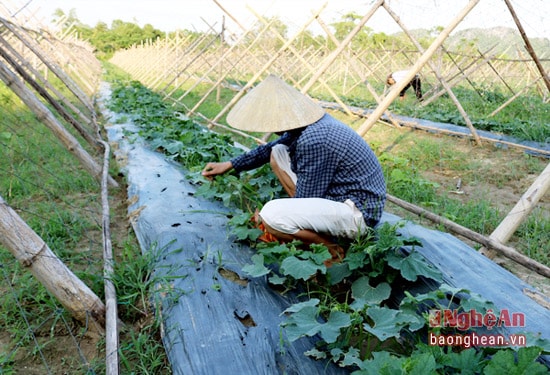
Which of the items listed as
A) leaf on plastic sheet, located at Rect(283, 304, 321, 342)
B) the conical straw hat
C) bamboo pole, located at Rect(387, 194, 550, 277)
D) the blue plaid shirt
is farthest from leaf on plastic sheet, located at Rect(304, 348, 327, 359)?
bamboo pole, located at Rect(387, 194, 550, 277)

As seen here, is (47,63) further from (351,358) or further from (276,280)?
(351,358)

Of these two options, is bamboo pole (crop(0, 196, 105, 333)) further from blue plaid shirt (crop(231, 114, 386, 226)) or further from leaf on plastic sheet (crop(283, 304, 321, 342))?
blue plaid shirt (crop(231, 114, 386, 226))

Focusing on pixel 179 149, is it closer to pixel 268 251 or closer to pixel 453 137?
pixel 268 251

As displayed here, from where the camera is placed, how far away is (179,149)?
4.63 meters

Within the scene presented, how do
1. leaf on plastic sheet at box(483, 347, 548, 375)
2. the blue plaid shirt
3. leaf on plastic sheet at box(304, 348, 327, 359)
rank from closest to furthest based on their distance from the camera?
leaf on plastic sheet at box(483, 347, 548, 375) < leaf on plastic sheet at box(304, 348, 327, 359) < the blue plaid shirt

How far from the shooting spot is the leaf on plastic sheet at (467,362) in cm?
145

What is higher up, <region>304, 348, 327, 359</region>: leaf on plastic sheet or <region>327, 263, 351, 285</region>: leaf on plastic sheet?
<region>304, 348, 327, 359</region>: leaf on plastic sheet

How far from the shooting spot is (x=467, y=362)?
1.46 m

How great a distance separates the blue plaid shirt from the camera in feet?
7.94

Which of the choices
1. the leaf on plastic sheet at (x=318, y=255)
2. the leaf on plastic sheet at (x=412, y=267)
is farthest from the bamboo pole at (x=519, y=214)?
the leaf on plastic sheet at (x=318, y=255)

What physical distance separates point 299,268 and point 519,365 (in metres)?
1.00

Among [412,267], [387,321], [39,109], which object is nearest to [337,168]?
[412,267]

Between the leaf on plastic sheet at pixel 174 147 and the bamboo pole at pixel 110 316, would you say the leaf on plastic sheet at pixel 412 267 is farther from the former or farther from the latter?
the leaf on plastic sheet at pixel 174 147

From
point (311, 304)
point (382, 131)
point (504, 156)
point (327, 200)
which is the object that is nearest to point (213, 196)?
point (327, 200)
